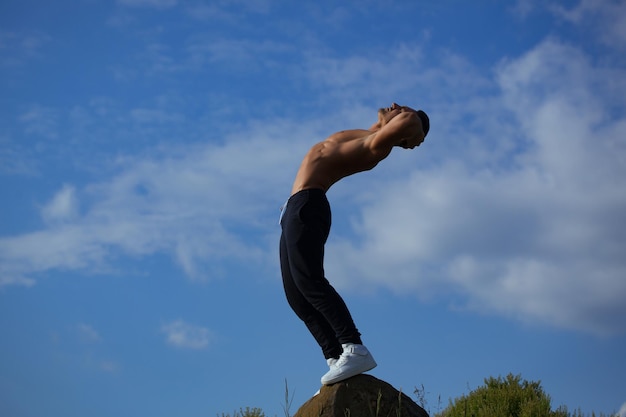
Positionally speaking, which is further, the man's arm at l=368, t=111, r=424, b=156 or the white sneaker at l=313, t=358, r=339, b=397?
the man's arm at l=368, t=111, r=424, b=156

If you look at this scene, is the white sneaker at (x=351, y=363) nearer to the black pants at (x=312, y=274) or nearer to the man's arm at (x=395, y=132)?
the black pants at (x=312, y=274)

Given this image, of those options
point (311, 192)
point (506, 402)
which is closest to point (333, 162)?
point (311, 192)

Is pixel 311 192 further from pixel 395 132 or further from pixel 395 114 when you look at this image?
pixel 395 114

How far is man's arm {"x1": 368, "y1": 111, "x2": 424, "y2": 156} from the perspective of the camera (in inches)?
208

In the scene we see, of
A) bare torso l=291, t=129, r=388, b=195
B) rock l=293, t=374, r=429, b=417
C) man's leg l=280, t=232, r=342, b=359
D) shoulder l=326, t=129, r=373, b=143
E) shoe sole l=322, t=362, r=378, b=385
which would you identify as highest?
shoulder l=326, t=129, r=373, b=143

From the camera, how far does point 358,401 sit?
5.11 meters

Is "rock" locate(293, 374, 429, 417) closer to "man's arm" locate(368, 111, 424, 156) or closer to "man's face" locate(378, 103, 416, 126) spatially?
"man's arm" locate(368, 111, 424, 156)

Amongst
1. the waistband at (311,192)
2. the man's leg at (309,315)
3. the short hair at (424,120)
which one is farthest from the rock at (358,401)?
the short hair at (424,120)

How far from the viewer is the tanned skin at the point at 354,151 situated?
17.5ft

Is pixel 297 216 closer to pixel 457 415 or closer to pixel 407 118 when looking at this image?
pixel 407 118

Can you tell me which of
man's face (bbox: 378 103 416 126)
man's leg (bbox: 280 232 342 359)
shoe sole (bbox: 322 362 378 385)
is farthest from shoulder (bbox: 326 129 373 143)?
shoe sole (bbox: 322 362 378 385)

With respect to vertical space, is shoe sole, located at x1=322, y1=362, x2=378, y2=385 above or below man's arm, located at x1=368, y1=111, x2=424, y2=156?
below

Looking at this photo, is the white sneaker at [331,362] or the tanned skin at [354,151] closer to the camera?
the white sneaker at [331,362]

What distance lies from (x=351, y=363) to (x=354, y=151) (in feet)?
5.24
